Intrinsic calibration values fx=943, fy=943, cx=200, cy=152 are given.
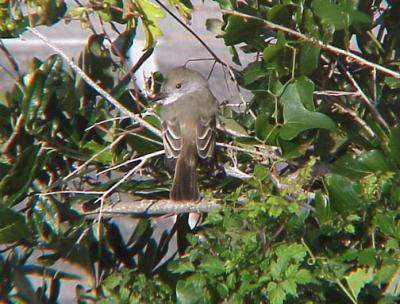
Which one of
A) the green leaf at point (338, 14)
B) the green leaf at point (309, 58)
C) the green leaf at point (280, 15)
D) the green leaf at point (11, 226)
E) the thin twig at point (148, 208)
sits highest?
the green leaf at point (338, 14)

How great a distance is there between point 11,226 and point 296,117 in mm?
1290

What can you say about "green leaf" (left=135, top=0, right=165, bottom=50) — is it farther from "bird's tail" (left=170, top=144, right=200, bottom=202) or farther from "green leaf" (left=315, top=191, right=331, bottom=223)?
"green leaf" (left=315, top=191, right=331, bottom=223)

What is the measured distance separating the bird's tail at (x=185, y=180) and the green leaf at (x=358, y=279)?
766 mm

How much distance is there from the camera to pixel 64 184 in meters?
4.20

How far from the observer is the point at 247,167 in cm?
426

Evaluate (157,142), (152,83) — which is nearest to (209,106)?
(152,83)

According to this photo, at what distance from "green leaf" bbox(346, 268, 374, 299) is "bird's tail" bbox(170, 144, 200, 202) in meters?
0.77

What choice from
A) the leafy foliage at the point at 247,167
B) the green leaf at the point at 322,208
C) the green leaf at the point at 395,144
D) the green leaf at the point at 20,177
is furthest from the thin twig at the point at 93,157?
the green leaf at the point at 395,144

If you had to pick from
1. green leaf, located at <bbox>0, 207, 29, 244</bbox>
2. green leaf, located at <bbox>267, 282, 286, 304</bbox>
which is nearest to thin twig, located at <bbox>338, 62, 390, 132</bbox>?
green leaf, located at <bbox>267, 282, 286, 304</bbox>

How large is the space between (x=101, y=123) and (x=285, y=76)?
837 mm

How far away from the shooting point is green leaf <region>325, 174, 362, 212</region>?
3652 millimetres

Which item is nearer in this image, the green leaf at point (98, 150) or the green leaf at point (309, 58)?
the green leaf at point (309, 58)

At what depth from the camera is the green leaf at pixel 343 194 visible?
3.65 meters

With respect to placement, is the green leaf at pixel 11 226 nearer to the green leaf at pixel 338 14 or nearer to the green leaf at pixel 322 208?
the green leaf at pixel 322 208
